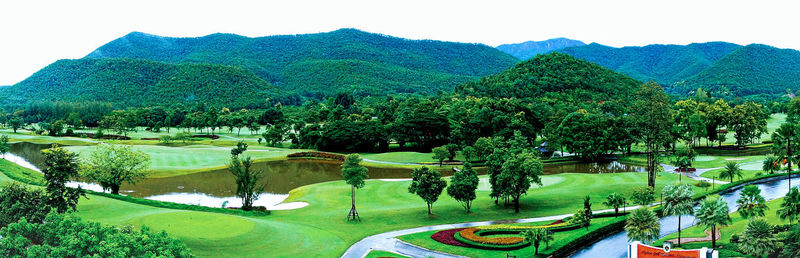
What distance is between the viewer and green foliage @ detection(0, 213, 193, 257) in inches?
985

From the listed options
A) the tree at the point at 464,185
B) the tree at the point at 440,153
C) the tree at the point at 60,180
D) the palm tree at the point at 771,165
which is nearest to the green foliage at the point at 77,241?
the tree at the point at 60,180

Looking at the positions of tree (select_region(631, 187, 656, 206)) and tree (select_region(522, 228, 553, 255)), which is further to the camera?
tree (select_region(631, 187, 656, 206))

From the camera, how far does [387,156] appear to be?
97.9 m

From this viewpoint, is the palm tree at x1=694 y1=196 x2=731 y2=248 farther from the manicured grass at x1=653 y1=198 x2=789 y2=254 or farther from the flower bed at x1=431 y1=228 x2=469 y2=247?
the flower bed at x1=431 y1=228 x2=469 y2=247

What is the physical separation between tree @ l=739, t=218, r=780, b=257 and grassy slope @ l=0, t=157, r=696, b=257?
18389 millimetres

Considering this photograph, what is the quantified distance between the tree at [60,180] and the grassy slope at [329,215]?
3213 millimetres

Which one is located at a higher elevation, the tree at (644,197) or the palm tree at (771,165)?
the palm tree at (771,165)

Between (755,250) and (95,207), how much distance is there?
156ft

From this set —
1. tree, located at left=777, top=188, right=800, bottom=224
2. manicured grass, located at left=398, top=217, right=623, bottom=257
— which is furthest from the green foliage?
tree, located at left=777, top=188, right=800, bottom=224

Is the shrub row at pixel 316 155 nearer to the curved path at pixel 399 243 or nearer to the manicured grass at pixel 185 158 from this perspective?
the manicured grass at pixel 185 158

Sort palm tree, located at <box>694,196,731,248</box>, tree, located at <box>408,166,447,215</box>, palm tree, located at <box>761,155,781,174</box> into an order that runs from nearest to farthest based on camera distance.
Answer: palm tree, located at <box>694,196,731,248</box>, tree, located at <box>408,166,447,215</box>, palm tree, located at <box>761,155,781,174</box>

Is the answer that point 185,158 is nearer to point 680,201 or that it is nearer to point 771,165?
point 680,201

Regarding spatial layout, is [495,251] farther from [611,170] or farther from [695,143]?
[695,143]

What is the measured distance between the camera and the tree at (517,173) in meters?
47.1
